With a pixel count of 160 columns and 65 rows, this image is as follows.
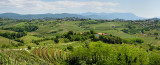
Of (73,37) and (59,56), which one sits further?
(73,37)

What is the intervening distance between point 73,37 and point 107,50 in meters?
83.8

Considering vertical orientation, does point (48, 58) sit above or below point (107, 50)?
below

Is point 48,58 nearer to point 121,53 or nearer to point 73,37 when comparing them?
point 121,53

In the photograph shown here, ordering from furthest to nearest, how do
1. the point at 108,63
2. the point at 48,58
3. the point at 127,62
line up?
the point at 48,58 < the point at 127,62 < the point at 108,63

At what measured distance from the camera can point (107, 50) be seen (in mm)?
53656

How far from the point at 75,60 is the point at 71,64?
2.73 meters

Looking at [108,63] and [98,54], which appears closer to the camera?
[108,63]

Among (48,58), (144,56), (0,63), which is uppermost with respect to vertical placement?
(144,56)

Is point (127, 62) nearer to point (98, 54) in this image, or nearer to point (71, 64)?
point (98, 54)

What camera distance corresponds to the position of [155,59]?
4716 centimetres

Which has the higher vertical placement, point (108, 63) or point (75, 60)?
point (108, 63)

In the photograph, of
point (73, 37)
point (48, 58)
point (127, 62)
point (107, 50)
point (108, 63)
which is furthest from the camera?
point (73, 37)

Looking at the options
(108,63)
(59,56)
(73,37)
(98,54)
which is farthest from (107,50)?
(73,37)

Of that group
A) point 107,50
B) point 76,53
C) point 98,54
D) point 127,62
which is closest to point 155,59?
point 127,62
